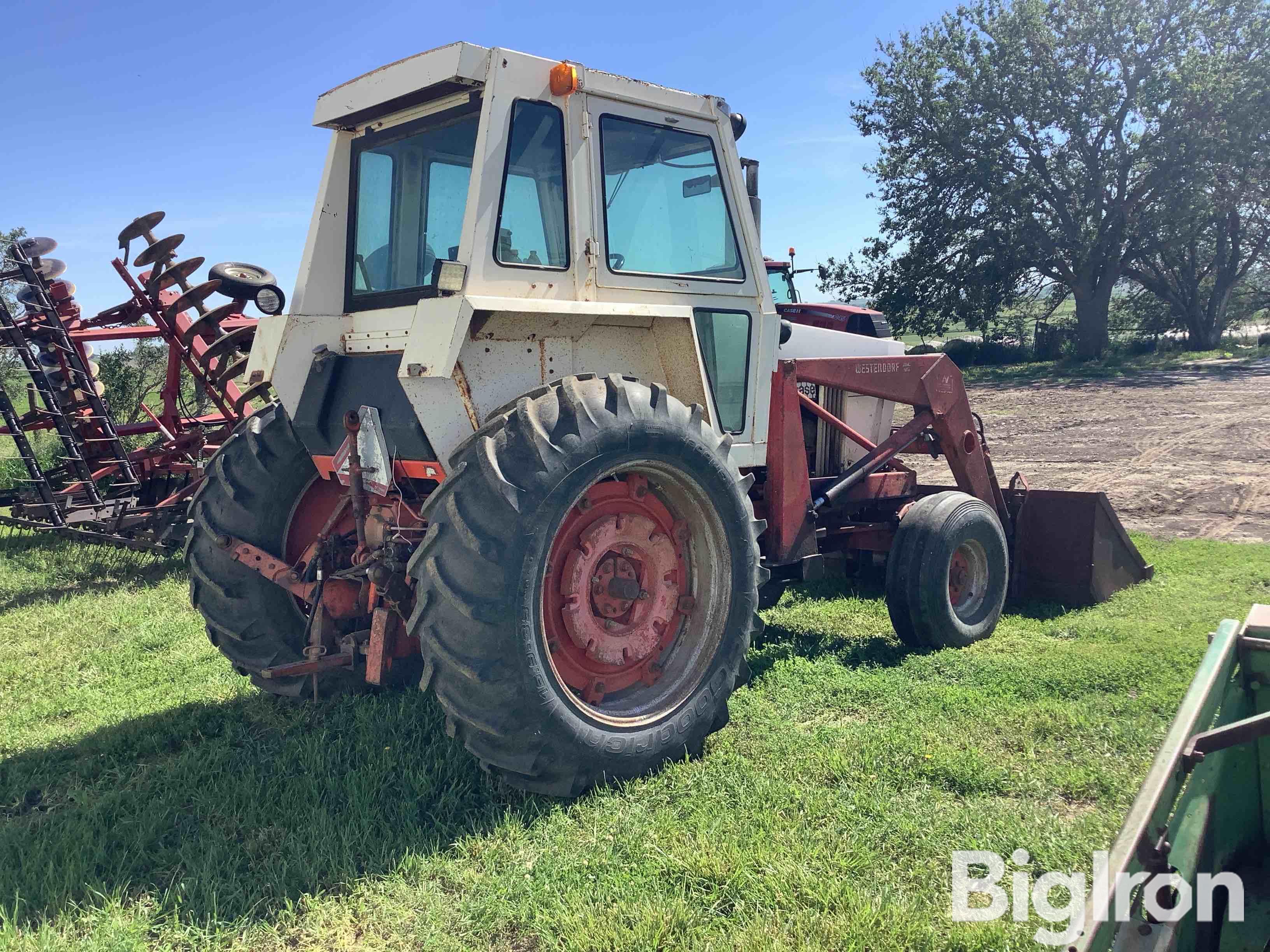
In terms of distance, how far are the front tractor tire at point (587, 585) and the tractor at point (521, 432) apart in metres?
0.01

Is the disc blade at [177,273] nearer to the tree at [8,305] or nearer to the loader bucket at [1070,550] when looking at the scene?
the tree at [8,305]

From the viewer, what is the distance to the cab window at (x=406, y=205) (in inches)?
154

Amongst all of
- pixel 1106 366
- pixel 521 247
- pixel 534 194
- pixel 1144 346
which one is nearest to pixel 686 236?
pixel 534 194

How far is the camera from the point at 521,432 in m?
3.25

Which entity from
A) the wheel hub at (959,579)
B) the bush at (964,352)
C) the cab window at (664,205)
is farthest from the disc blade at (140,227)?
the bush at (964,352)

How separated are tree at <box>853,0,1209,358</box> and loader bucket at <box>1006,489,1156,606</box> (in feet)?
75.3

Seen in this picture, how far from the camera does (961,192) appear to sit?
89.3 ft

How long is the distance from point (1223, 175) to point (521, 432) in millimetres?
28935

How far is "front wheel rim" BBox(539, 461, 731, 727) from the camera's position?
3.62 metres

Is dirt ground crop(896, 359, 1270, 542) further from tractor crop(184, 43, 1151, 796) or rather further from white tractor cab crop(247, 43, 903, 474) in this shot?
tractor crop(184, 43, 1151, 796)

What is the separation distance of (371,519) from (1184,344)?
3043 centimetres

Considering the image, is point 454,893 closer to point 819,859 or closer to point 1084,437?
point 819,859

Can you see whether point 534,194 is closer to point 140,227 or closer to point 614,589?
point 614,589

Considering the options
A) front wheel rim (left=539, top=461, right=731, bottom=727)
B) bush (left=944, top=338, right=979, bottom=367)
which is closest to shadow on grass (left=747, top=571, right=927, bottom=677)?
front wheel rim (left=539, top=461, right=731, bottom=727)
